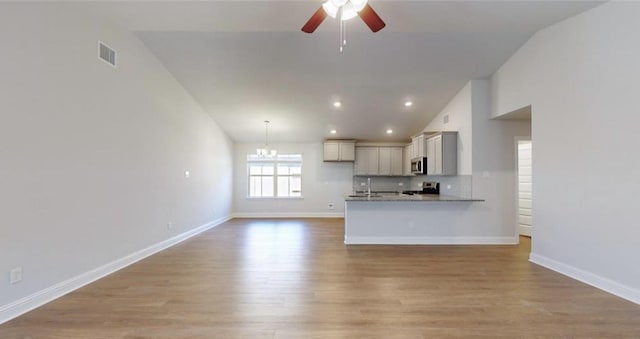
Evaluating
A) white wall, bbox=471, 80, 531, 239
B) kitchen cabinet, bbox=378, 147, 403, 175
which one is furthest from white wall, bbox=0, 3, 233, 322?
kitchen cabinet, bbox=378, 147, 403, 175

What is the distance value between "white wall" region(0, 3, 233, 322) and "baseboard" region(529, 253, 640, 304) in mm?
5668

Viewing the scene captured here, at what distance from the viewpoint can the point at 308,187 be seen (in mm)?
9133

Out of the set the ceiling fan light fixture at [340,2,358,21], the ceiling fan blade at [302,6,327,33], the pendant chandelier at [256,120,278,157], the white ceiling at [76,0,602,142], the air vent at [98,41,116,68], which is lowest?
the pendant chandelier at [256,120,278,157]

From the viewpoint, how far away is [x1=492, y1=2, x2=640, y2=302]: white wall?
3002 millimetres

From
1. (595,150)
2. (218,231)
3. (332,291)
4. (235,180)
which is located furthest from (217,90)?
(595,150)

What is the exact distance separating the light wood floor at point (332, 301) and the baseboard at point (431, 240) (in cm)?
76

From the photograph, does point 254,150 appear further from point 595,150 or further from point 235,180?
point 595,150

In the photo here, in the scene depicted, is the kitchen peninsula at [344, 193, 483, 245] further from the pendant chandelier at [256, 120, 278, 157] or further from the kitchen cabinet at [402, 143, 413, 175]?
the kitchen cabinet at [402, 143, 413, 175]

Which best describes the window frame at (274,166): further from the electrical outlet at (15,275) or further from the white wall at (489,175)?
the electrical outlet at (15,275)

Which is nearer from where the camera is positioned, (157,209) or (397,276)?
(397,276)

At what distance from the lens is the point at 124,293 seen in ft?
10.00

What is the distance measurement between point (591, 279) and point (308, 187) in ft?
22.2

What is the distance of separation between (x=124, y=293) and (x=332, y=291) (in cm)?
214

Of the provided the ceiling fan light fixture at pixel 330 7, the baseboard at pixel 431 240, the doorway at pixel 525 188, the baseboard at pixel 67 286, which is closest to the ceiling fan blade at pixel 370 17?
the ceiling fan light fixture at pixel 330 7
